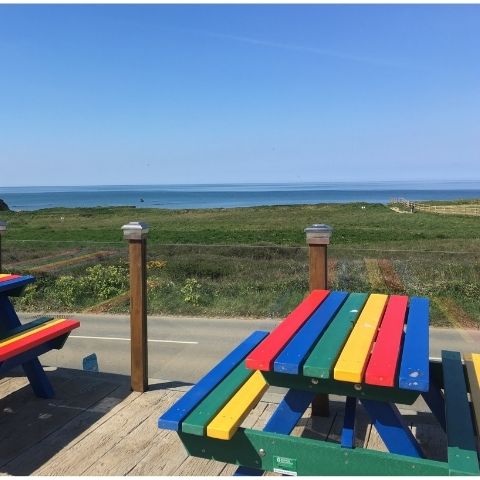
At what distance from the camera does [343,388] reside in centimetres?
253

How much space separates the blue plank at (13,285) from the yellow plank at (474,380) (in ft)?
11.7

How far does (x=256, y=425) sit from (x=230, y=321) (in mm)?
4989

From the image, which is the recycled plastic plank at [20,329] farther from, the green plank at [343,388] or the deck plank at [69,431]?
the green plank at [343,388]

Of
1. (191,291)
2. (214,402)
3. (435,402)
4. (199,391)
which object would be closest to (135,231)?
(199,391)

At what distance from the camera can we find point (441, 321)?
28.3 ft

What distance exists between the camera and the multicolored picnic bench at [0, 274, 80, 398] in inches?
154

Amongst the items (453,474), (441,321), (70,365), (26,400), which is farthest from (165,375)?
(441,321)

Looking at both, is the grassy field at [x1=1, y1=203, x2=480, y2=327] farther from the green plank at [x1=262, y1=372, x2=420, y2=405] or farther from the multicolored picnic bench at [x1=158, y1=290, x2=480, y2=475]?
the green plank at [x1=262, y1=372, x2=420, y2=405]

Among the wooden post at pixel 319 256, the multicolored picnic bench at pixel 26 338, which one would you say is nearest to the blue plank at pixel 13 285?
the multicolored picnic bench at pixel 26 338

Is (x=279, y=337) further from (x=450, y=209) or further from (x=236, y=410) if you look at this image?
(x=450, y=209)

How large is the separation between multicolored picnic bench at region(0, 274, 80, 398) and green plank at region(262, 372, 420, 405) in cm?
215

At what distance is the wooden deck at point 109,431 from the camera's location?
3506 millimetres

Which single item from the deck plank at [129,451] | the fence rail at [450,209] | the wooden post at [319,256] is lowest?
the fence rail at [450,209]

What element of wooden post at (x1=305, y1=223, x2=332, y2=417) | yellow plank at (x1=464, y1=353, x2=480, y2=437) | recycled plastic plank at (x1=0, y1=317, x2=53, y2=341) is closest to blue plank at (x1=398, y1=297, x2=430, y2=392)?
yellow plank at (x1=464, y1=353, x2=480, y2=437)
